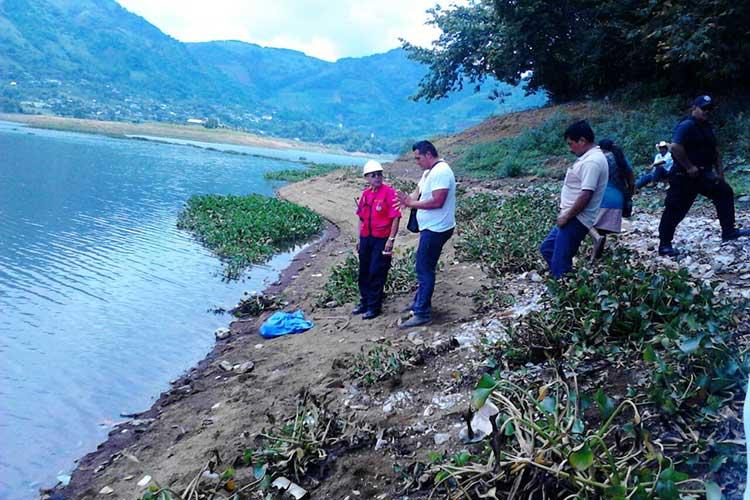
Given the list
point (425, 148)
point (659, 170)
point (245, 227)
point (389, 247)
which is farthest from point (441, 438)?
point (245, 227)

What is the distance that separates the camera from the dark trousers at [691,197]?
5.98 metres

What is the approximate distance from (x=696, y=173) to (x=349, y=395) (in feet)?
13.7

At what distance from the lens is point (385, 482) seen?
3.18m

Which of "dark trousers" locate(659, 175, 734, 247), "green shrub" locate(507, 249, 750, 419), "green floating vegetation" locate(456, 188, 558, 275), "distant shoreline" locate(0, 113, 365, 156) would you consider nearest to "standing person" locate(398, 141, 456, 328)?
"green shrub" locate(507, 249, 750, 419)

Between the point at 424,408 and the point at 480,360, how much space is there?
0.59 m

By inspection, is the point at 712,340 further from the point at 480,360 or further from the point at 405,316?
the point at 405,316

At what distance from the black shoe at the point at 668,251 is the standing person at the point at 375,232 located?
2.98 m

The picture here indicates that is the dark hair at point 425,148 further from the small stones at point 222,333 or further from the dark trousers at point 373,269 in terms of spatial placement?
the small stones at point 222,333

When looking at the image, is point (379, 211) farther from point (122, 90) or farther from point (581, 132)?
point (122, 90)

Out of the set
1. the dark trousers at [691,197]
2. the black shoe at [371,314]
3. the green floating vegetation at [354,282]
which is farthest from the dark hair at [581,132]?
the green floating vegetation at [354,282]

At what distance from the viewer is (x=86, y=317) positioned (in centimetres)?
850

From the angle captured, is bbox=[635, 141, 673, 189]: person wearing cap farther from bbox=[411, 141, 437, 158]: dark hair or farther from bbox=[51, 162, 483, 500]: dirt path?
bbox=[411, 141, 437, 158]: dark hair

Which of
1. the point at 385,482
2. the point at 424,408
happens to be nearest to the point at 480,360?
the point at 424,408

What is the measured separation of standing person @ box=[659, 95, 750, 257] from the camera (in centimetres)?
578
